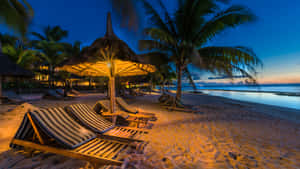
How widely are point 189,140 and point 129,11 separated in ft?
10.0

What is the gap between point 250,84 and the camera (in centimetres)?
577

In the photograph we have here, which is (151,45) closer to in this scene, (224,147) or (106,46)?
(106,46)

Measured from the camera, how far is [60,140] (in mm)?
1952

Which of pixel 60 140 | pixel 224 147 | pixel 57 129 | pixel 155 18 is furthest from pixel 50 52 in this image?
pixel 224 147

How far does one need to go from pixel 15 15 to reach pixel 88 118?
5.28 m

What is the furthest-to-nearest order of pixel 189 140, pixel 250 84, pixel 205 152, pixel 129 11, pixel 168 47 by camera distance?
pixel 168 47 → pixel 250 84 → pixel 189 140 → pixel 205 152 → pixel 129 11

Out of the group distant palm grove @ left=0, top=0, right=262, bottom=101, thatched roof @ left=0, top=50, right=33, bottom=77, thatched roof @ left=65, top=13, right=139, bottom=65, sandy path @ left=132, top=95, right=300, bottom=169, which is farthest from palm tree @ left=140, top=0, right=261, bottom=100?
thatched roof @ left=0, top=50, right=33, bottom=77

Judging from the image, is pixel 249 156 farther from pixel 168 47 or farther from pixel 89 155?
pixel 168 47

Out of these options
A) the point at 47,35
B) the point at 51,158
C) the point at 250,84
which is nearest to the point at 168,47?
the point at 250,84

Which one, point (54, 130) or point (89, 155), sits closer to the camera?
point (89, 155)

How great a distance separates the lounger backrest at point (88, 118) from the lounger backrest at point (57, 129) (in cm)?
32

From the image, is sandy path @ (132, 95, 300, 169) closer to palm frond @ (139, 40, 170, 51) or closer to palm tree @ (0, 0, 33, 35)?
palm frond @ (139, 40, 170, 51)

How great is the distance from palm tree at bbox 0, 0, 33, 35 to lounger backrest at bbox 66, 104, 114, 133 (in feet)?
14.1

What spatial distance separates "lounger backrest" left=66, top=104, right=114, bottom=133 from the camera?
2.80m
